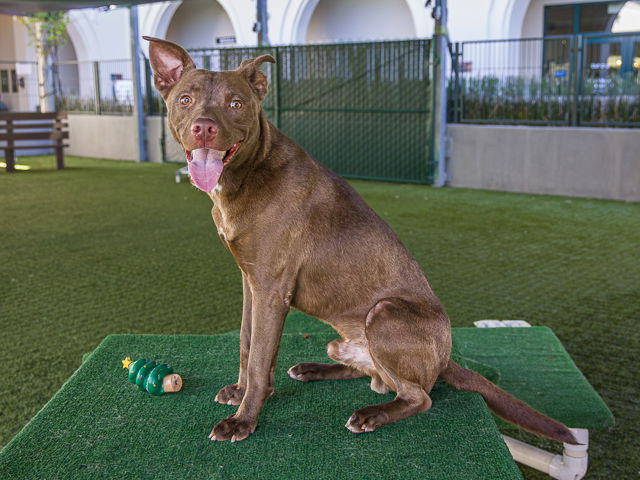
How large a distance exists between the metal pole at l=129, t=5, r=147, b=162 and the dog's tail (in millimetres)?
11943

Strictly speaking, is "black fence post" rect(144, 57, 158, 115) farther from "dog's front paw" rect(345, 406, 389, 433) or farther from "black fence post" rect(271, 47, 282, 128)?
"dog's front paw" rect(345, 406, 389, 433)

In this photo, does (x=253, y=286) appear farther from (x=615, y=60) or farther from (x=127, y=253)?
(x=615, y=60)

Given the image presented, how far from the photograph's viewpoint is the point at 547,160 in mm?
9094

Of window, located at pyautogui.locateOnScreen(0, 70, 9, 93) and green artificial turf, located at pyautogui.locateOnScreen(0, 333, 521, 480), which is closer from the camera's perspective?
green artificial turf, located at pyautogui.locateOnScreen(0, 333, 521, 480)

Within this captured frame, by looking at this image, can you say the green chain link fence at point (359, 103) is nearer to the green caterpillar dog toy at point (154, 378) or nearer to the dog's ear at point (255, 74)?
the green caterpillar dog toy at point (154, 378)

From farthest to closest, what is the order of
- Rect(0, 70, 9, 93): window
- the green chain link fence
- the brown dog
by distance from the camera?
Rect(0, 70, 9, 93): window → the green chain link fence → the brown dog

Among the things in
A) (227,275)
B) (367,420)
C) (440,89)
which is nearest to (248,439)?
(367,420)

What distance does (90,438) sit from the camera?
204cm

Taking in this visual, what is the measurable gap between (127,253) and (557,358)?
12.5ft

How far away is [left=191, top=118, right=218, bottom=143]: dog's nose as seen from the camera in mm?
1735

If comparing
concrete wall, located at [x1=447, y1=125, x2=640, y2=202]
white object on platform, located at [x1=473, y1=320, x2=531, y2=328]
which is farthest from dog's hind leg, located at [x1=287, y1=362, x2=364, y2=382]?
concrete wall, located at [x1=447, y1=125, x2=640, y2=202]

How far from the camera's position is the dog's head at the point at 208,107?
177cm

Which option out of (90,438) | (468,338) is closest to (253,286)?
(90,438)

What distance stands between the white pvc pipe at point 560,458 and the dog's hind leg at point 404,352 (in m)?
0.67
